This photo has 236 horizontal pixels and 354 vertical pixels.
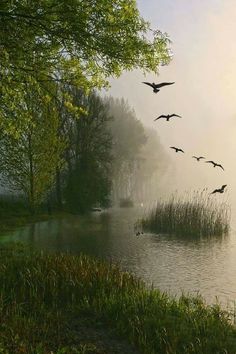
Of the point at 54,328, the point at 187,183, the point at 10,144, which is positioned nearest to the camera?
the point at 54,328

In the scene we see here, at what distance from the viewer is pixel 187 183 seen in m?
129

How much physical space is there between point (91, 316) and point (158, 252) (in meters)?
11.4

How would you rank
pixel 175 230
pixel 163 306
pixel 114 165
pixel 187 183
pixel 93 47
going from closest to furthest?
pixel 163 306 → pixel 93 47 → pixel 175 230 → pixel 114 165 → pixel 187 183

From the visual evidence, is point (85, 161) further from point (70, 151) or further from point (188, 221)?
point (188, 221)

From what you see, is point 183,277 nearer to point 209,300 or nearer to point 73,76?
point 209,300

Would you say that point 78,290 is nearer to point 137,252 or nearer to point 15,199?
point 137,252

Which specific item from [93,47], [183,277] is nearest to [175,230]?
[183,277]

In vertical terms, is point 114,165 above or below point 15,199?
above

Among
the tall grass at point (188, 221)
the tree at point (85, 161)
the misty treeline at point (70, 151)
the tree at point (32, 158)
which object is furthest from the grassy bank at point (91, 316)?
the tree at point (85, 161)

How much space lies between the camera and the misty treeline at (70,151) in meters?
23.1

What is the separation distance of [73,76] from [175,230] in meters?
15.3

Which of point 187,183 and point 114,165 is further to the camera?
point 187,183

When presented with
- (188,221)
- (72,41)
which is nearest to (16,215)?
(188,221)

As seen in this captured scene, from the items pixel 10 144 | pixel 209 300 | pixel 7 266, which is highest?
pixel 10 144
